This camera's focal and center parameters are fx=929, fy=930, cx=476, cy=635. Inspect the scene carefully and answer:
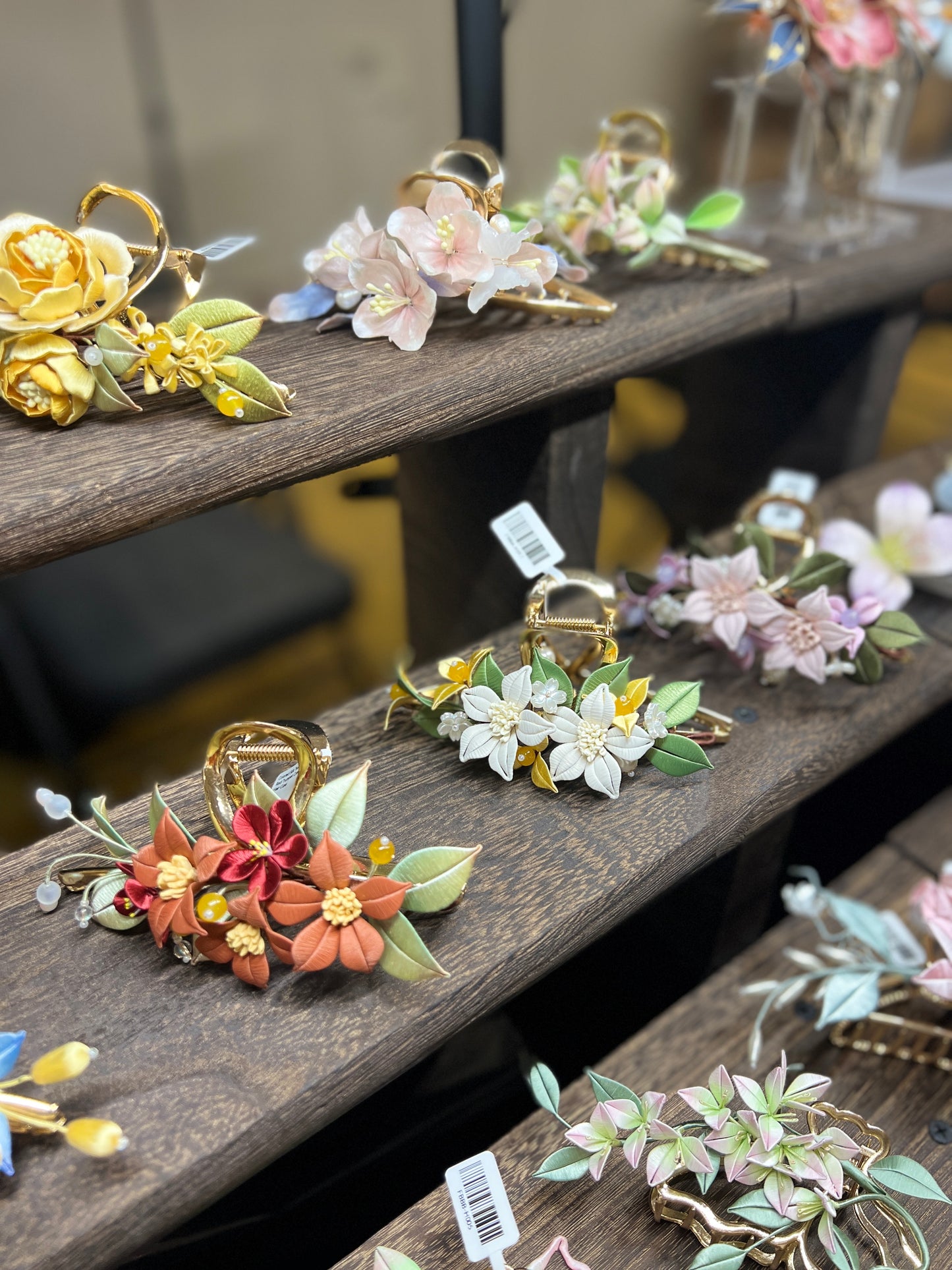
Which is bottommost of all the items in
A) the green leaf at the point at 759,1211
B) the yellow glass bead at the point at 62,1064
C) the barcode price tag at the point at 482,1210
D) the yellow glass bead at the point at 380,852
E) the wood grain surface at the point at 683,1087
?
the wood grain surface at the point at 683,1087

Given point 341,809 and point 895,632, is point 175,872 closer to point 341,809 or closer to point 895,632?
point 341,809

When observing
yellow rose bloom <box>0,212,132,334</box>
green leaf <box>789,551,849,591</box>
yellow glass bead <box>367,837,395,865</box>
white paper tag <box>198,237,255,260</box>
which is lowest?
green leaf <box>789,551,849,591</box>

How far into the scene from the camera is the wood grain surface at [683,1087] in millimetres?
464

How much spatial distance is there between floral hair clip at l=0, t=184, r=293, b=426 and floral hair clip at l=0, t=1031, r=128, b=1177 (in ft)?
0.92

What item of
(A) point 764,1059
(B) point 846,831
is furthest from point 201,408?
(B) point 846,831

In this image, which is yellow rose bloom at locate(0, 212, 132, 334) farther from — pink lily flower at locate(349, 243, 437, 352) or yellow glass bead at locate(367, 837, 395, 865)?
yellow glass bead at locate(367, 837, 395, 865)

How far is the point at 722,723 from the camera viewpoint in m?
0.54

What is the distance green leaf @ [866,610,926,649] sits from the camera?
579 mm

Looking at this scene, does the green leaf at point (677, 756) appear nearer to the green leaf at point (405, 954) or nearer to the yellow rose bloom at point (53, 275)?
the green leaf at point (405, 954)

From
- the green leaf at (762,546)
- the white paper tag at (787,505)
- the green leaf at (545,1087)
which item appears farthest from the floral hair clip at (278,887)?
the white paper tag at (787,505)

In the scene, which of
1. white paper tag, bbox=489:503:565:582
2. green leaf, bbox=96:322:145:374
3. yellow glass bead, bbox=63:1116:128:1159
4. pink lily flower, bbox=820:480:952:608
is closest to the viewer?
yellow glass bead, bbox=63:1116:128:1159

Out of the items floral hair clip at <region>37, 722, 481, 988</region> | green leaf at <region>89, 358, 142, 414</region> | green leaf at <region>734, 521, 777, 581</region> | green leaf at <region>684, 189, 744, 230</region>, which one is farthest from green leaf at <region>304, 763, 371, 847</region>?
green leaf at <region>684, 189, 744, 230</region>

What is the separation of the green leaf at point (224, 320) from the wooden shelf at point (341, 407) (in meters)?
0.03

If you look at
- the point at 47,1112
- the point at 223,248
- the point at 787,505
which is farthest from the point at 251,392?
the point at 787,505
